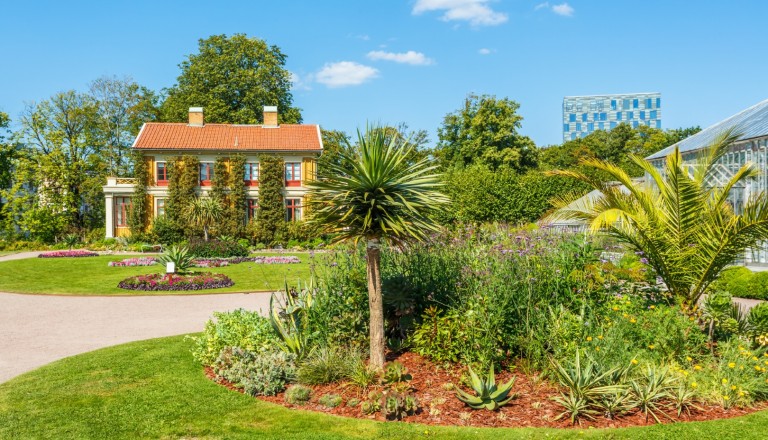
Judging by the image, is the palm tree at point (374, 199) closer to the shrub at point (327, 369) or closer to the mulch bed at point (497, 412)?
the shrub at point (327, 369)

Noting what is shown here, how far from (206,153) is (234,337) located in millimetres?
32599

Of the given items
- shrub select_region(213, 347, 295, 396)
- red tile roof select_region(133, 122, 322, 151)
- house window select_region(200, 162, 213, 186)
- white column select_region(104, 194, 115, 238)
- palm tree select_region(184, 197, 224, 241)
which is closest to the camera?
shrub select_region(213, 347, 295, 396)

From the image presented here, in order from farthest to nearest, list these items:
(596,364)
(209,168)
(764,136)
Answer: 1. (209,168)
2. (764,136)
3. (596,364)

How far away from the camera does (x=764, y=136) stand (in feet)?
57.3

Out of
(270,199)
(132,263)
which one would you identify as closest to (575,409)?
(132,263)

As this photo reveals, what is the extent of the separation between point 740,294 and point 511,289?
10.6 metres

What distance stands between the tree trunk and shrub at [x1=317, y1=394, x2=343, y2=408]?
0.72 meters

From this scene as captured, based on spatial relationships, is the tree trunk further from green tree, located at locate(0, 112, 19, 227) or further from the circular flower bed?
green tree, located at locate(0, 112, 19, 227)

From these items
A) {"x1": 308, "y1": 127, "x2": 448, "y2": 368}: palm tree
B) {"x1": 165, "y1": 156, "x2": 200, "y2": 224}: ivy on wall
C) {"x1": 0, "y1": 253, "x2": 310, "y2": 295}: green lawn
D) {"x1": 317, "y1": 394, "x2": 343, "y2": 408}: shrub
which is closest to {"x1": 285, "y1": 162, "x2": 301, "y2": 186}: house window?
{"x1": 165, "y1": 156, "x2": 200, "y2": 224}: ivy on wall

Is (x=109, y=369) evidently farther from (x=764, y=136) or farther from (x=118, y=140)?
(x=118, y=140)

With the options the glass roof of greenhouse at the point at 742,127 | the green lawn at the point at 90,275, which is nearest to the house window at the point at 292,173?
the green lawn at the point at 90,275

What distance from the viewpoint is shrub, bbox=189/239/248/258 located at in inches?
1123

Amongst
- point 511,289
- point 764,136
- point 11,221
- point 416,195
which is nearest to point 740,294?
point 764,136

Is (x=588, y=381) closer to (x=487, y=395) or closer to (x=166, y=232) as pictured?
(x=487, y=395)
